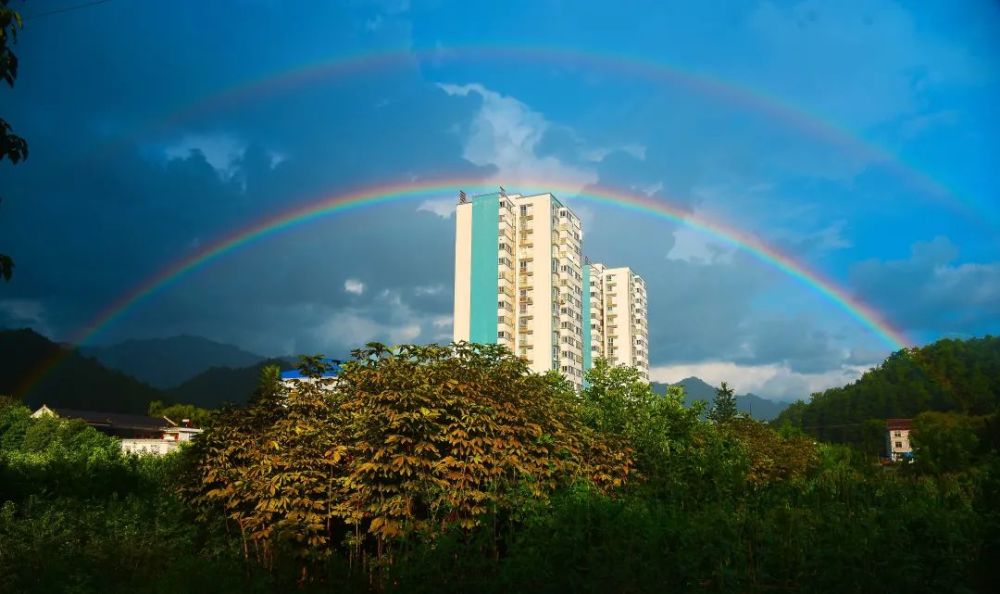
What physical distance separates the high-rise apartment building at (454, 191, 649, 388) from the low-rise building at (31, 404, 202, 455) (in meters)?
32.3

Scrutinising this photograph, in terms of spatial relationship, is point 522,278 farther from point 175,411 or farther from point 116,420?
point 175,411

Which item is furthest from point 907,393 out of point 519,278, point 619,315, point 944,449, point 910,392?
point 519,278

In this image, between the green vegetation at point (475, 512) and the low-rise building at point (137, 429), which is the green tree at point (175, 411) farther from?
the green vegetation at point (475, 512)

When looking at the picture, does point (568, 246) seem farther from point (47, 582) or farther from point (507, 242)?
point (47, 582)

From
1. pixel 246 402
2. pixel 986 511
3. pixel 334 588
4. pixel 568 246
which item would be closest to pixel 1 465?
pixel 246 402

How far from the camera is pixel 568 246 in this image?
73.9 meters

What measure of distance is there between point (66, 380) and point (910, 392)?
11917 cm

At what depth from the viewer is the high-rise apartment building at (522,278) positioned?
66750 mm

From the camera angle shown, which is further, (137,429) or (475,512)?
(137,429)

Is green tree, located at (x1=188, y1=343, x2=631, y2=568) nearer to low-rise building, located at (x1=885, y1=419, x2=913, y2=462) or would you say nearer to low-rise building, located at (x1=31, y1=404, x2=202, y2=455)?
low-rise building, located at (x1=31, y1=404, x2=202, y2=455)

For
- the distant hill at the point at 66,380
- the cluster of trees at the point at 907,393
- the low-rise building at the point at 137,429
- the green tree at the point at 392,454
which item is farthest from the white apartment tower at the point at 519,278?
the distant hill at the point at 66,380

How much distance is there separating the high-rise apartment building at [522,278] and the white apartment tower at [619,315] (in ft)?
62.3

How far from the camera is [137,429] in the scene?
80.4 meters

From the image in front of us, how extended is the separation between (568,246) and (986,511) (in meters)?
67.6
